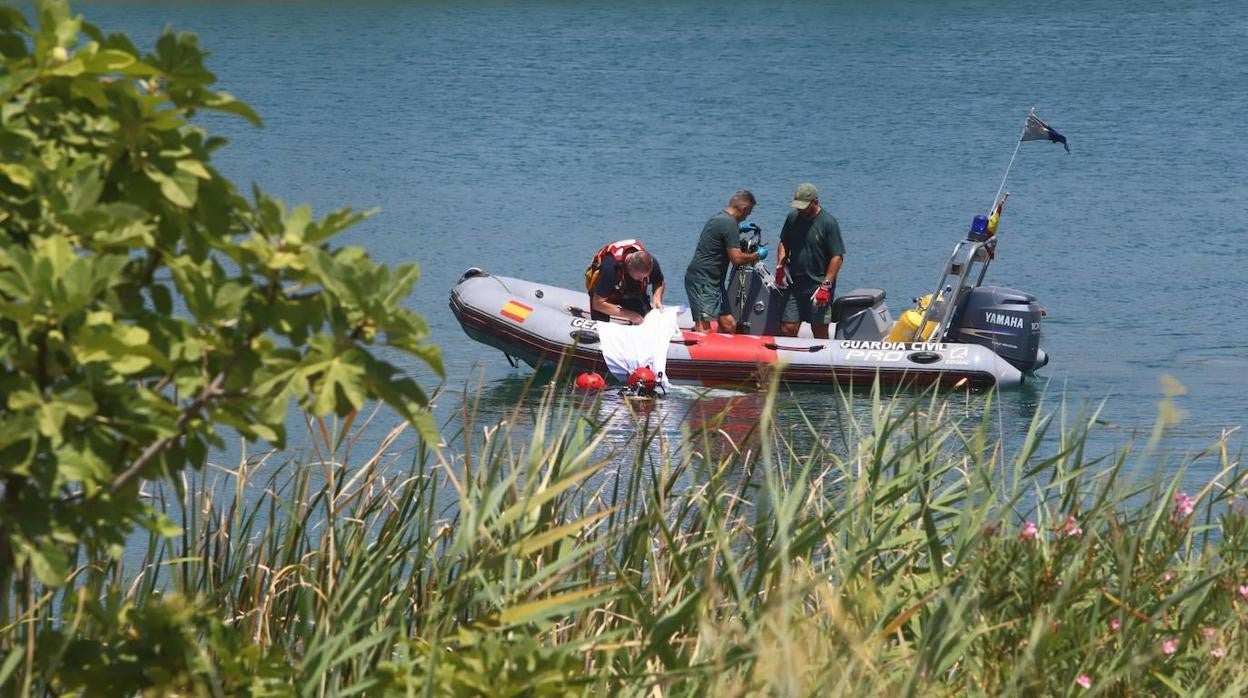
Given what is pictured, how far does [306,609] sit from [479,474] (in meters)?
0.45

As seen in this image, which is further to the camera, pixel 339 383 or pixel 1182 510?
pixel 1182 510

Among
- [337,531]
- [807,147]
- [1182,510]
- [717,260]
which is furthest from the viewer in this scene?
[807,147]

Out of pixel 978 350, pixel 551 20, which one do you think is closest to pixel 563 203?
pixel 978 350

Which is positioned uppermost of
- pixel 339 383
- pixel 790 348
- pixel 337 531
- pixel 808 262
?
pixel 339 383

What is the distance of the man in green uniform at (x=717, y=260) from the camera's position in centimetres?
1084

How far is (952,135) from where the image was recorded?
2659 cm

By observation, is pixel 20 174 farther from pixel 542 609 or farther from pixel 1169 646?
pixel 1169 646

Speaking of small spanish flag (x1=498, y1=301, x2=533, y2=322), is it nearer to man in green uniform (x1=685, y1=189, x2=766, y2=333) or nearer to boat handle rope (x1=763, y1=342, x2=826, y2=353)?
man in green uniform (x1=685, y1=189, x2=766, y2=333)

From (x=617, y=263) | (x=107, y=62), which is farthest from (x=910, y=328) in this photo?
(x=107, y=62)

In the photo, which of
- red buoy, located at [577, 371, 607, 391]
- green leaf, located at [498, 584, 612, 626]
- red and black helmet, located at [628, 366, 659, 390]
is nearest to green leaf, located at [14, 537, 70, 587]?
green leaf, located at [498, 584, 612, 626]

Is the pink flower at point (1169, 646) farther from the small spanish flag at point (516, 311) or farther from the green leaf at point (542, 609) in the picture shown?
the small spanish flag at point (516, 311)

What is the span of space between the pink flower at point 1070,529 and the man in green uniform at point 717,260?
7141mm

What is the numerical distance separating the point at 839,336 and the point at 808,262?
64 cm

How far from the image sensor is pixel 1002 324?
1093 centimetres
